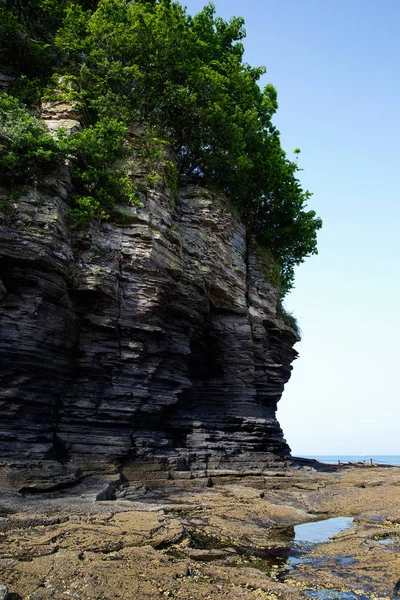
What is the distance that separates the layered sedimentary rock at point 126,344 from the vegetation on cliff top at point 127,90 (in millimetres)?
1636

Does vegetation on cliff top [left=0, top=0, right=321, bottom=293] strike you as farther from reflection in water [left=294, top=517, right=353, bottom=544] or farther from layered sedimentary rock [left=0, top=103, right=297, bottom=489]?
reflection in water [left=294, top=517, right=353, bottom=544]

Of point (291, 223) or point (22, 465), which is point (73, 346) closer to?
point (22, 465)

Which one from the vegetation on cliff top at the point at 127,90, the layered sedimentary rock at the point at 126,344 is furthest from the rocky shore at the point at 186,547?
the vegetation on cliff top at the point at 127,90

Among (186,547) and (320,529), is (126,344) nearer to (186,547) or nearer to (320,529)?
(186,547)

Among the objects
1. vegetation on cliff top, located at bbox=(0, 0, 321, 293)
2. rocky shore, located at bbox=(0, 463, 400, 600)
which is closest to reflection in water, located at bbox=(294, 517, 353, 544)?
rocky shore, located at bbox=(0, 463, 400, 600)

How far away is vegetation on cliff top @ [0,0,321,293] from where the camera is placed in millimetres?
20219

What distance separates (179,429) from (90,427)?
5.24 m

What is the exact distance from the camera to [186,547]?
10.3 m

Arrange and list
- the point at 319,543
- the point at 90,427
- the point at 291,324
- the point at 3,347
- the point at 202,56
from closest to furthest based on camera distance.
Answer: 1. the point at 319,543
2. the point at 3,347
3. the point at 90,427
4. the point at 202,56
5. the point at 291,324

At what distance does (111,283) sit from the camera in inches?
754

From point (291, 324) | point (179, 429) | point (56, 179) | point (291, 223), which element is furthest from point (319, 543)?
point (291, 223)

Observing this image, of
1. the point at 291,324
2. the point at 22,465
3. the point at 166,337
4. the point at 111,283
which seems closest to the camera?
the point at 22,465

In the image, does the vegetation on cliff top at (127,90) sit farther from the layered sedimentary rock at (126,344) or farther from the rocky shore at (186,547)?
the rocky shore at (186,547)

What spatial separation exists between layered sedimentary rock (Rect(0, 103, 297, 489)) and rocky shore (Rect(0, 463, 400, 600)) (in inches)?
87.0
